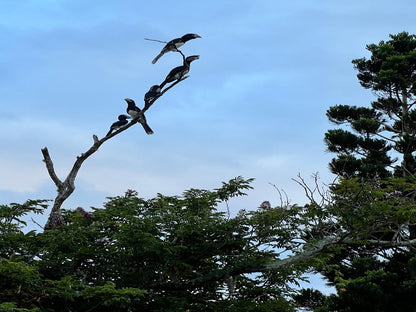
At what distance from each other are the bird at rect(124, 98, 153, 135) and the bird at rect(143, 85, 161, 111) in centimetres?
19

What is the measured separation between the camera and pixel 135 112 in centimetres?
1277

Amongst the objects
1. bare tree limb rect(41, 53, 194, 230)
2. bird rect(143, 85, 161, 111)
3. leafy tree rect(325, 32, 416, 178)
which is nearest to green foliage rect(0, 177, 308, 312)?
bare tree limb rect(41, 53, 194, 230)

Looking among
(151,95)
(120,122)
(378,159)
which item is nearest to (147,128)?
(120,122)

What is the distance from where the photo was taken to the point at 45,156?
12797mm

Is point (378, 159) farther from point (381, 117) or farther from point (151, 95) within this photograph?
point (151, 95)

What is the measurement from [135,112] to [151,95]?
513mm

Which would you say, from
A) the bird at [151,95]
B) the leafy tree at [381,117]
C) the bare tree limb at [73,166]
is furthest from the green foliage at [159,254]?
the leafy tree at [381,117]

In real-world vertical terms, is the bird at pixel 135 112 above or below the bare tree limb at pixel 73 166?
above

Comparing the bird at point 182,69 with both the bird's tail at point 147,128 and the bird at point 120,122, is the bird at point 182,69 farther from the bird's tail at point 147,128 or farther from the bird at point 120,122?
the bird at point 120,122

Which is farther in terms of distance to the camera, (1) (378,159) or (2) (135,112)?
(1) (378,159)

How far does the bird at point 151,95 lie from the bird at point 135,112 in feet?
0.61

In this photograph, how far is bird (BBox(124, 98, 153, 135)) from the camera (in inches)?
502

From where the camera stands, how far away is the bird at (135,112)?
12750 mm

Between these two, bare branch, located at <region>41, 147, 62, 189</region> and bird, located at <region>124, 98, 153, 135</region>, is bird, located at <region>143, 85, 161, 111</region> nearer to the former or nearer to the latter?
bird, located at <region>124, 98, 153, 135</region>
